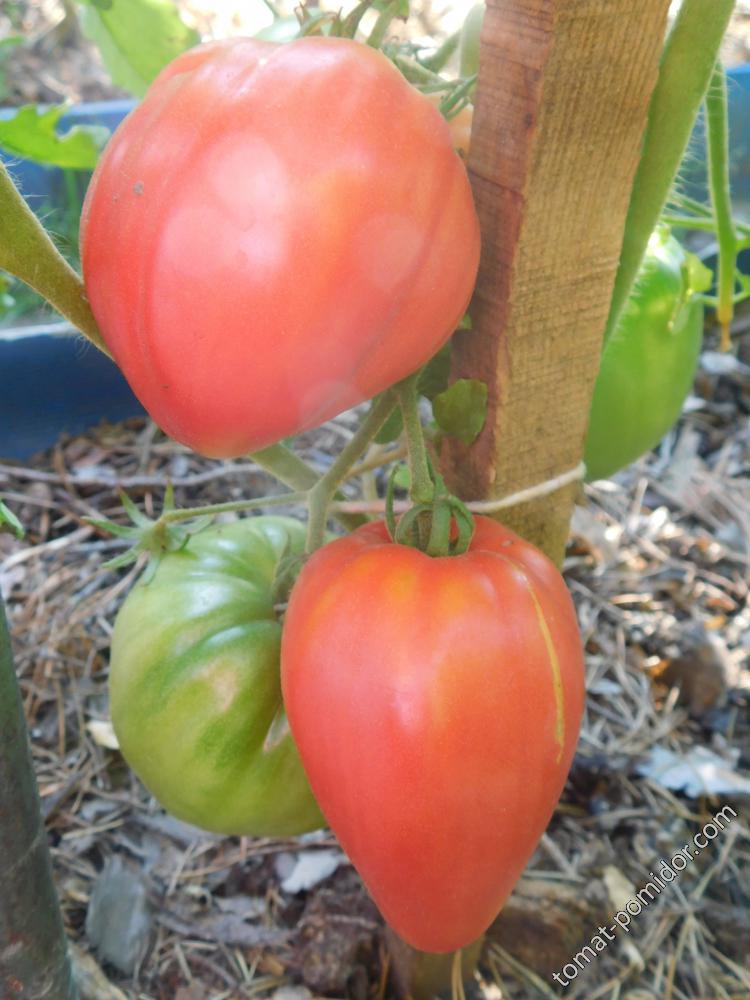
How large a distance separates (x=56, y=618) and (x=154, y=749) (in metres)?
0.56

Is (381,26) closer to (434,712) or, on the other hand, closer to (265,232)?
(265,232)

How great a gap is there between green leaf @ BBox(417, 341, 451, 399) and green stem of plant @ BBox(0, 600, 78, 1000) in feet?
1.03

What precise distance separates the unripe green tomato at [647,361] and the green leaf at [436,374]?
0.74 ft

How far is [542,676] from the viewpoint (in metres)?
0.51

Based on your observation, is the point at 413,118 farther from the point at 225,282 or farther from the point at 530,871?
the point at 530,871

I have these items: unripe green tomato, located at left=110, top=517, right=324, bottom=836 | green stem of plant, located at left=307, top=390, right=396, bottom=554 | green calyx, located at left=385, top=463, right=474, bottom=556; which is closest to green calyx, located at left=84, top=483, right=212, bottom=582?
unripe green tomato, located at left=110, top=517, right=324, bottom=836

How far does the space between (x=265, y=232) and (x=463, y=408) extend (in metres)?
0.23

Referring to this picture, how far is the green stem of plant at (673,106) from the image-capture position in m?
0.53

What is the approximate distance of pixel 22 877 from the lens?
0.59 m

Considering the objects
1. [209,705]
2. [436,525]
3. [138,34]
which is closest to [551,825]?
[209,705]

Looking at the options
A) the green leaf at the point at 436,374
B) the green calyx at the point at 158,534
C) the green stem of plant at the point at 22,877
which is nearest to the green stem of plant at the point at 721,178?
the green leaf at the point at 436,374

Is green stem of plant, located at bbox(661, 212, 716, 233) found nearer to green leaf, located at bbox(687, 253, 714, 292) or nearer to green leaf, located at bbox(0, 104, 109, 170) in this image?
green leaf, located at bbox(687, 253, 714, 292)

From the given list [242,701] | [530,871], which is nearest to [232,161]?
[242,701]

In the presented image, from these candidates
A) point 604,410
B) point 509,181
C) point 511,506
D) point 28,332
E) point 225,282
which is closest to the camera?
point 225,282
